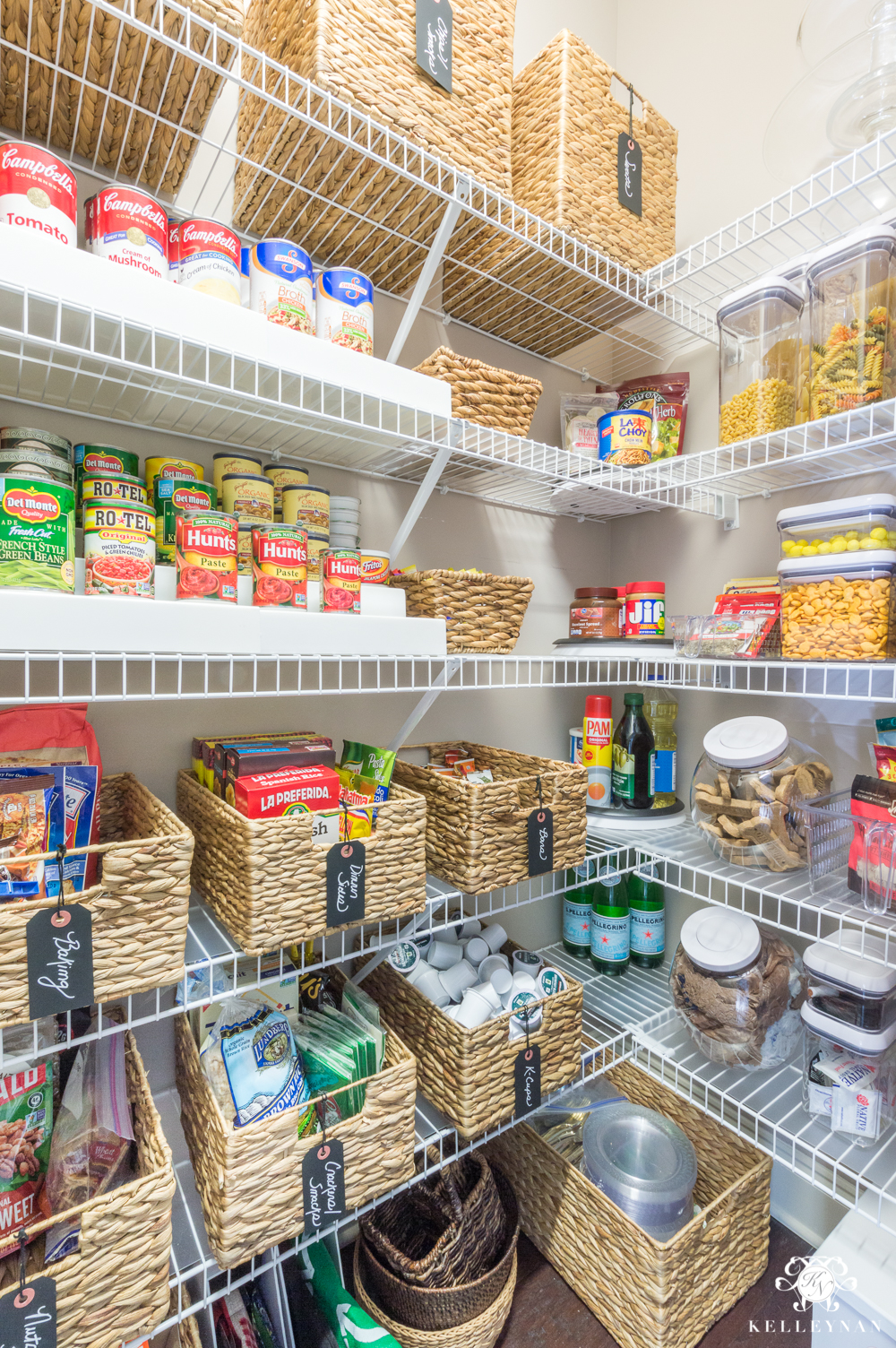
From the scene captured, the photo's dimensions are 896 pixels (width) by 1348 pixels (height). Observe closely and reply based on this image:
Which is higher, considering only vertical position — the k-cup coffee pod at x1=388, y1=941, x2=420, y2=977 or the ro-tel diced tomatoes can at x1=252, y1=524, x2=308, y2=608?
the ro-tel diced tomatoes can at x1=252, y1=524, x2=308, y2=608

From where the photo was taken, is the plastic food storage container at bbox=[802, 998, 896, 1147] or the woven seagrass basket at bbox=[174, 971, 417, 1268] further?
the plastic food storage container at bbox=[802, 998, 896, 1147]

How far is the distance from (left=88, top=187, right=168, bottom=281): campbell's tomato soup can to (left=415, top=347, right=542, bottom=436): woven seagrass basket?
443 mm

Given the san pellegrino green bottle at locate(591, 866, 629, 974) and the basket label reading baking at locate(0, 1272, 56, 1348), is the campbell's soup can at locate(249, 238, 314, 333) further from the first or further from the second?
the san pellegrino green bottle at locate(591, 866, 629, 974)

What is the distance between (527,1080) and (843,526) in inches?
43.3

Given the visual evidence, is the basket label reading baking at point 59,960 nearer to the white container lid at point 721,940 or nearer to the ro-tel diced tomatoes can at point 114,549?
the ro-tel diced tomatoes can at point 114,549

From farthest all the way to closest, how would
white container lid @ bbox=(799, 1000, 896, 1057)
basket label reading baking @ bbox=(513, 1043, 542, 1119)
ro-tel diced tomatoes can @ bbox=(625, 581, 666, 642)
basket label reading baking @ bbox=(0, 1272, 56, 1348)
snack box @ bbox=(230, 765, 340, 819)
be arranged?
ro-tel diced tomatoes can @ bbox=(625, 581, 666, 642)
basket label reading baking @ bbox=(513, 1043, 542, 1119)
white container lid @ bbox=(799, 1000, 896, 1057)
snack box @ bbox=(230, 765, 340, 819)
basket label reading baking @ bbox=(0, 1272, 56, 1348)

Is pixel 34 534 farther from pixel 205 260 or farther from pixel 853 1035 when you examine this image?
pixel 853 1035

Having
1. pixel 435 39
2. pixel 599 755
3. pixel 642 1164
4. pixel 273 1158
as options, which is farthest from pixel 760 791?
pixel 435 39

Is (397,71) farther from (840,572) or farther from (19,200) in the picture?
(840,572)

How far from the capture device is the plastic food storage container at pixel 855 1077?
3.34 feet

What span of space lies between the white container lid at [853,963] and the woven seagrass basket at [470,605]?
2.44ft

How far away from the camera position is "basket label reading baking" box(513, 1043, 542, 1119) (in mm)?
1112

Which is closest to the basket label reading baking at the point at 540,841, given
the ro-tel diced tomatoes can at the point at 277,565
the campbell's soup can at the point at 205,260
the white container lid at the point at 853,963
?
the white container lid at the point at 853,963

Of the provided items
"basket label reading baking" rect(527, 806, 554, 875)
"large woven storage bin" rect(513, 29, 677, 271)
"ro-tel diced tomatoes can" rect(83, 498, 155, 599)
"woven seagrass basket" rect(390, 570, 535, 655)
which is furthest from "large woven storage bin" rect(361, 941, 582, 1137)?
"large woven storage bin" rect(513, 29, 677, 271)
